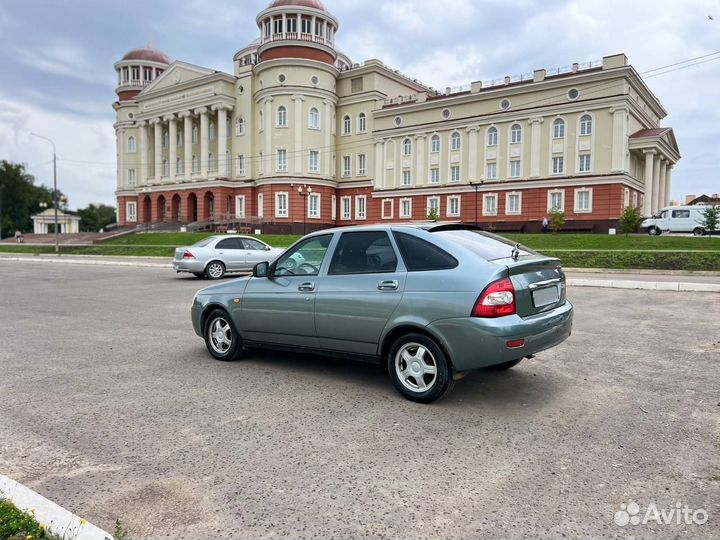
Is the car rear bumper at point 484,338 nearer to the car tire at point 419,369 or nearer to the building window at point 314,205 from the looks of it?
the car tire at point 419,369

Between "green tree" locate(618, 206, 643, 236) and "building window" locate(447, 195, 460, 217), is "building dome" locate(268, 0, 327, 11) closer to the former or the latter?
"building window" locate(447, 195, 460, 217)

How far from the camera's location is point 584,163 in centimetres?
4497

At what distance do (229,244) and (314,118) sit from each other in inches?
1621

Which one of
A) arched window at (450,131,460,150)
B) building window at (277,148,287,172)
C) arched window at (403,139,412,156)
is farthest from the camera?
building window at (277,148,287,172)

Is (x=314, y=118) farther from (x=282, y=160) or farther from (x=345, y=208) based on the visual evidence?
(x=345, y=208)

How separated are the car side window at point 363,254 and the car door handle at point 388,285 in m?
0.14

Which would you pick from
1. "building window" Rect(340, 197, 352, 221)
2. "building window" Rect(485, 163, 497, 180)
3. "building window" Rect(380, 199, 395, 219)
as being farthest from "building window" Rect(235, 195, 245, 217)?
"building window" Rect(485, 163, 497, 180)

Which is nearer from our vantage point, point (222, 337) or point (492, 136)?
point (222, 337)

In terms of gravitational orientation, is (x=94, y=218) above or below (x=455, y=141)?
below

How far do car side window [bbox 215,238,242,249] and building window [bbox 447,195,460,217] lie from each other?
35.0m

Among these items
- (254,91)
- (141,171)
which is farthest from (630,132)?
(141,171)

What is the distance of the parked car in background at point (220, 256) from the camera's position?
18469mm

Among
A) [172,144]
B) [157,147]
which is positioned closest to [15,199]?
[157,147]

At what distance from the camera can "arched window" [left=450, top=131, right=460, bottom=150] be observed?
168 ft
